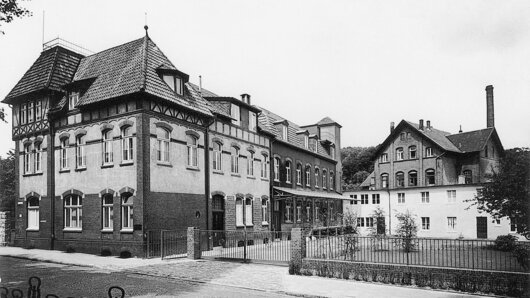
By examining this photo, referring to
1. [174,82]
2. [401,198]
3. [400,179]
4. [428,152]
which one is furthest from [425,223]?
[174,82]

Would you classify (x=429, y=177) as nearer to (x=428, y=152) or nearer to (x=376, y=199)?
Result: (x=428, y=152)

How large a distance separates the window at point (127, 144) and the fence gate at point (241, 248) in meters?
5.05

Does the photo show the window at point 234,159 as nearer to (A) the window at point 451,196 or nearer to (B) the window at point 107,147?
(B) the window at point 107,147

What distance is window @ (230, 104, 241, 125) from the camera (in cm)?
2650

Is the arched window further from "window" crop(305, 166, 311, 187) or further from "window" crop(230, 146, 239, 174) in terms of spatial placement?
"window" crop(305, 166, 311, 187)

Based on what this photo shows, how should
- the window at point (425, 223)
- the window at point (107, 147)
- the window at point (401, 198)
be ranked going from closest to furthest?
the window at point (107, 147) → the window at point (425, 223) → the window at point (401, 198)

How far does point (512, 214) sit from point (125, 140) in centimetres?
1645

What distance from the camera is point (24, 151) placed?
25047mm

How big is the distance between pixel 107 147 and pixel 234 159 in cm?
821

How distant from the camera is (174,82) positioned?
22.1 metres

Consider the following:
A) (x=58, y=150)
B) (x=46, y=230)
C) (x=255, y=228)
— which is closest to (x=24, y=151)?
(x=58, y=150)

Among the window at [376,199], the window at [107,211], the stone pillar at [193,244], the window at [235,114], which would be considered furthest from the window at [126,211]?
the window at [376,199]

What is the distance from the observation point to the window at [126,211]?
19594 millimetres

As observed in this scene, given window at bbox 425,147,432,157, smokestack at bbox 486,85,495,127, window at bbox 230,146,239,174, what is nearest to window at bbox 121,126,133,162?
window at bbox 230,146,239,174
